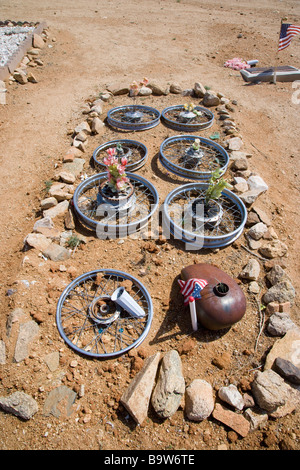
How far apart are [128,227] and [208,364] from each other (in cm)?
379

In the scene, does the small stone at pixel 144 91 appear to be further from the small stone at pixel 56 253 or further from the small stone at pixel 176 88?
the small stone at pixel 56 253

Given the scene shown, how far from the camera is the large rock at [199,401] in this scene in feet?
15.1

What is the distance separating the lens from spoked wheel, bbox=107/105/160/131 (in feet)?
36.0

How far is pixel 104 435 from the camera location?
4.44m

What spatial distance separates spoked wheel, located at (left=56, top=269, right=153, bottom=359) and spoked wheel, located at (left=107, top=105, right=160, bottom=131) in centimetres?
686

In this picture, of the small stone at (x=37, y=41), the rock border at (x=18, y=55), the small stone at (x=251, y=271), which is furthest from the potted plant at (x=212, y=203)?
the small stone at (x=37, y=41)

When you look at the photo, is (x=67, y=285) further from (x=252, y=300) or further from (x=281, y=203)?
(x=281, y=203)

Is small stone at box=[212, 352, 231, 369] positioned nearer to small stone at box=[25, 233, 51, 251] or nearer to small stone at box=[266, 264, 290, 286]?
small stone at box=[266, 264, 290, 286]

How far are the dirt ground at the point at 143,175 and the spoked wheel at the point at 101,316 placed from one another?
21cm

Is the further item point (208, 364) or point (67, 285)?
point (67, 285)

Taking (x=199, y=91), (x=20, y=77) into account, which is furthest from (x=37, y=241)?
(x=20, y=77)

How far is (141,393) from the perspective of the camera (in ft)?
15.3

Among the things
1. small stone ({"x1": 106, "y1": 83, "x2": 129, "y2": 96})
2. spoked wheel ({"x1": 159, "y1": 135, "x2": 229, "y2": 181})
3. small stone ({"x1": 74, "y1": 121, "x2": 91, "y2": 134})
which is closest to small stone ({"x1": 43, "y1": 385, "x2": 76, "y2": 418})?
spoked wheel ({"x1": 159, "y1": 135, "x2": 229, "y2": 181})
